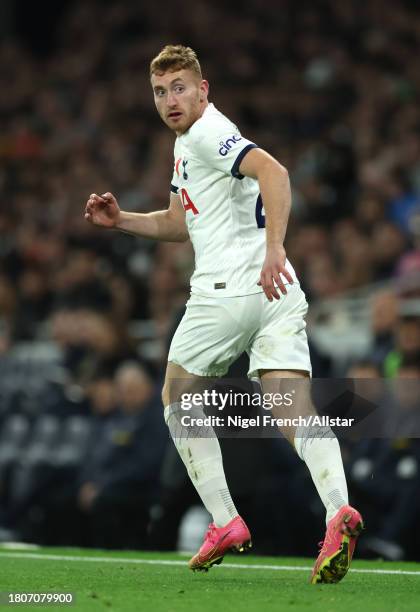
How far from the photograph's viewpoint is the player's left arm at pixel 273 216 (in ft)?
18.2

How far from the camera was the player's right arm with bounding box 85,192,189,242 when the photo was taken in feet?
20.9

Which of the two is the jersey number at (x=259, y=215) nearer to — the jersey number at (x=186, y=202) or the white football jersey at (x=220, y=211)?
the white football jersey at (x=220, y=211)

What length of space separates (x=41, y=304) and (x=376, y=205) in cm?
441

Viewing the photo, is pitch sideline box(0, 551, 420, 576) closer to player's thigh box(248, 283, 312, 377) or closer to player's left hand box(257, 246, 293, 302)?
player's thigh box(248, 283, 312, 377)

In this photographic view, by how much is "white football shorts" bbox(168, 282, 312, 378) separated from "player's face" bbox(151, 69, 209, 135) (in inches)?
31.1

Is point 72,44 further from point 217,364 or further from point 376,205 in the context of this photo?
point 217,364

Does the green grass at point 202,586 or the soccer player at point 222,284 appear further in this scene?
the soccer player at point 222,284

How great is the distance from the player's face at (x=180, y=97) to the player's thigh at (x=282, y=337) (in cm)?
87

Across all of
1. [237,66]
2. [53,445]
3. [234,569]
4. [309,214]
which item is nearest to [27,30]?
[237,66]

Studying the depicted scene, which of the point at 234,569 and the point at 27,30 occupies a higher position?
the point at 27,30

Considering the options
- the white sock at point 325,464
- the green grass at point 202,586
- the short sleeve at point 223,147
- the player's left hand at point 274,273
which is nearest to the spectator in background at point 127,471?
the green grass at point 202,586

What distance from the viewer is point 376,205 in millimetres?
11992

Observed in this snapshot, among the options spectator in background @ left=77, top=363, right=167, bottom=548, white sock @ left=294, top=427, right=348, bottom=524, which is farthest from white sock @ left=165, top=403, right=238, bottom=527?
spectator in background @ left=77, top=363, right=167, bottom=548

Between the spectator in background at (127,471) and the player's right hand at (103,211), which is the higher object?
the player's right hand at (103,211)
